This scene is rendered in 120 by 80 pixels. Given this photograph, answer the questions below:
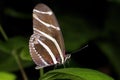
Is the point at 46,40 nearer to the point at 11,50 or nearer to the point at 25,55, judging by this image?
the point at 25,55

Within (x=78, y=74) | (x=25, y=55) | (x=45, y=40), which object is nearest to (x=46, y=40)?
(x=45, y=40)

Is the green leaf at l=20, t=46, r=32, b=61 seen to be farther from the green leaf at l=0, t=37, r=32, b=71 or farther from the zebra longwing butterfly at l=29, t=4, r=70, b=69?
the green leaf at l=0, t=37, r=32, b=71

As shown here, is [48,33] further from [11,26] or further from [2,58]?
[11,26]

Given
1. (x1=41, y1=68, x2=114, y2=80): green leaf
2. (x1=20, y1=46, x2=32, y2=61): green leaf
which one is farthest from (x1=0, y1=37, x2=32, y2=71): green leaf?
(x1=41, y1=68, x2=114, y2=80): green leaf

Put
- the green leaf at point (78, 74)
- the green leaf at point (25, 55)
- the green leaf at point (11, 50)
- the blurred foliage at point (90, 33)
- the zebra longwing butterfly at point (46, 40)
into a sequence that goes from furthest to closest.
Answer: the blurred foliage at point (90, 33)
the green leaf at point (11, 50)
the green leaf at point (25, 55)
the zebra longwing butterfly at point (46, 40)
the green leaf at point (78, 74)

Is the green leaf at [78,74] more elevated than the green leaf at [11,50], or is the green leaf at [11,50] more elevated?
the green leaf at [78,74]

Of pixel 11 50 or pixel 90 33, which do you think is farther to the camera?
pixel 90 33

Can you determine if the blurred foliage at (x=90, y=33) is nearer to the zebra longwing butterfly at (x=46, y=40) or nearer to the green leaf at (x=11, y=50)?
the green leaf at (x=11, y=50)

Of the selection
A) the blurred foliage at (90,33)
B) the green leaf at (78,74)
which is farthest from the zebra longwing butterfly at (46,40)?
the blurred foliage at (90,33)

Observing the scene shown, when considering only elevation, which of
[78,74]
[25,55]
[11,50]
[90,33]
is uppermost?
[78,74]
